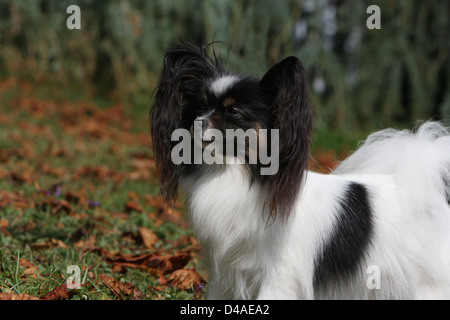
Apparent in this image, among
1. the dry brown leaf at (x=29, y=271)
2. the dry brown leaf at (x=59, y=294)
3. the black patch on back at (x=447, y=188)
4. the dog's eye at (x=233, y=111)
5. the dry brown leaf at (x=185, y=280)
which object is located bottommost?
the dry brown leaf at (x=185, y=280)

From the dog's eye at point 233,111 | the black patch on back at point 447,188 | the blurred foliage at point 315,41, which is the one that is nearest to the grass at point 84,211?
the blurred foliage at point 315,41

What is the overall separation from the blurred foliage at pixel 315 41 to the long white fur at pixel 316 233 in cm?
513

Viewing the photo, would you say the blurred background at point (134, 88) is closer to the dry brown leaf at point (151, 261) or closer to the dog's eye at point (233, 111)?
the dry brown leaf at point (151, 261)

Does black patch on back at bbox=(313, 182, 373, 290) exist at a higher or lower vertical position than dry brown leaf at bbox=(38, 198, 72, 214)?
higher

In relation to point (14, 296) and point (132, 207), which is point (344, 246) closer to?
point (14, 296)

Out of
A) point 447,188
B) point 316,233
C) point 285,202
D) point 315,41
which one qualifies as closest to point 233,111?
point 285,202

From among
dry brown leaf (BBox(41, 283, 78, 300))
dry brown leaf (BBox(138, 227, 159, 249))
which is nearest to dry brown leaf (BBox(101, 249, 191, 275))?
dry brown leaf (BBox(138, 227, 159, 249))

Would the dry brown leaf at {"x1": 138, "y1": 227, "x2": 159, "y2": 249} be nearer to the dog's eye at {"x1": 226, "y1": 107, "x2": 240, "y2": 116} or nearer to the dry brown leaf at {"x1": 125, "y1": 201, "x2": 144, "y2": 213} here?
the dry brown leaf at {"x1": 125, "y1": 201, "x2": 144, "y2": 213}

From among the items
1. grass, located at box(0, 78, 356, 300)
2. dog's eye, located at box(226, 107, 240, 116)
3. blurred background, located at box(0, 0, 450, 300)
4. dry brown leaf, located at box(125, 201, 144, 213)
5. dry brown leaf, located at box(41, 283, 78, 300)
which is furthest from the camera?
dry brown leaf, located at box(125, 201, 144, 213)

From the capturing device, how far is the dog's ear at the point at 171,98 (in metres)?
2.55

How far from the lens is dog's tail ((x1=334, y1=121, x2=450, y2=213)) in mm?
2598

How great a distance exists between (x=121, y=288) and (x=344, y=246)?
1173 mm

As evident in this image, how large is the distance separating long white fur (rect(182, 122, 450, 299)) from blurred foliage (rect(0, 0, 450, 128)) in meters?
5.13
